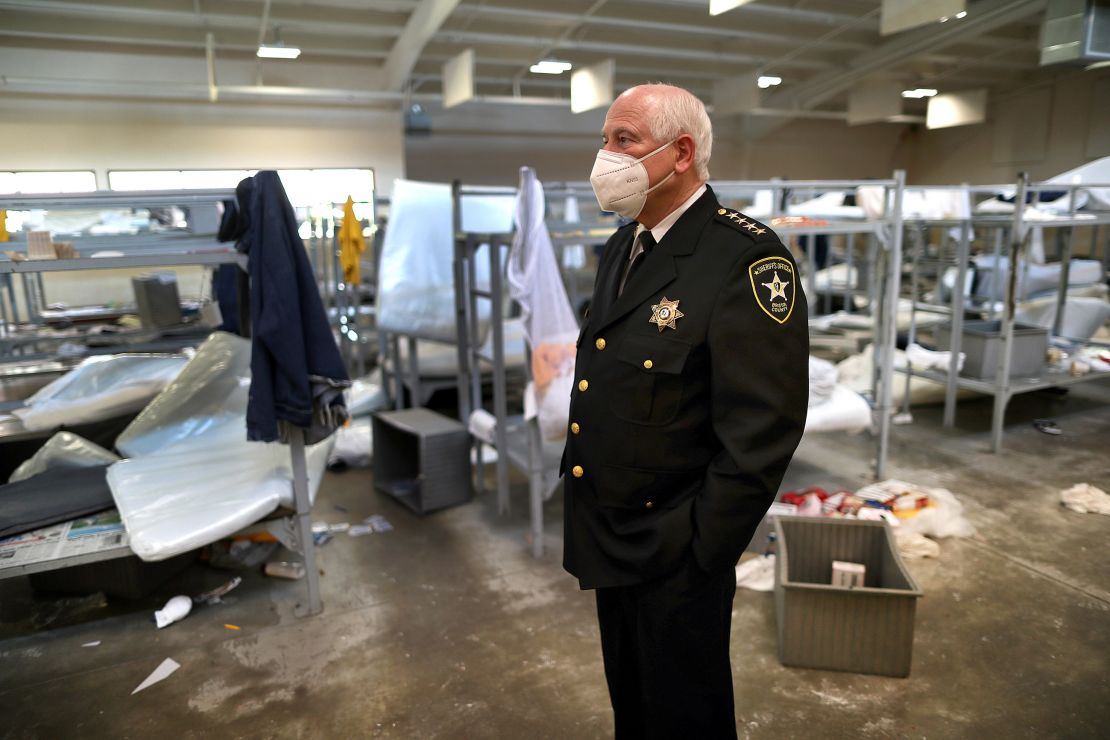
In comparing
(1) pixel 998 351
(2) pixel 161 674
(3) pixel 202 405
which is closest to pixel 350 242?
(3) pixel 202 405

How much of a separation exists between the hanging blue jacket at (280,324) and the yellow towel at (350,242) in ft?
7.08

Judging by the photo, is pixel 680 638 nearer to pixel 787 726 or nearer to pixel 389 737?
pixel 787 726

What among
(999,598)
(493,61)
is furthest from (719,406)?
(493,61)

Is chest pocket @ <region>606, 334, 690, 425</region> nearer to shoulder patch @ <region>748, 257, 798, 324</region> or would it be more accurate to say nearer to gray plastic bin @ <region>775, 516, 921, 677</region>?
shoulder patch @ <region>748, 257, 798, 324</region>

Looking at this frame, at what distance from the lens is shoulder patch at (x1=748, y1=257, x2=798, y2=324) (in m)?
1.29

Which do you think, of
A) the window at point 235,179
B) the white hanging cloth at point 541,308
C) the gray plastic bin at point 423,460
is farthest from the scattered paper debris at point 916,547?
the window at point 235,179

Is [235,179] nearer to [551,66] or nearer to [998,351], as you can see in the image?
[551,66]

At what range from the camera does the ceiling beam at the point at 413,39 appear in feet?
25.2

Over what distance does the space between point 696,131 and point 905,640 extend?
189 cm

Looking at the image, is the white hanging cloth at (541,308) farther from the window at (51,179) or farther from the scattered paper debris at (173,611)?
the window at (51,179)

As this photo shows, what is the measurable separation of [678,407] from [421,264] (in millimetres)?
3337

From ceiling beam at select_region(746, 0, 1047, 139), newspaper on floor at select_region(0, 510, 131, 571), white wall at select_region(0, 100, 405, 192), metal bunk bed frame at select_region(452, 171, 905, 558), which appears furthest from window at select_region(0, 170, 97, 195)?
ceiling beam at select_region(746, 0, 1047, 139)

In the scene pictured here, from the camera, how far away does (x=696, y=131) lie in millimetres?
1349

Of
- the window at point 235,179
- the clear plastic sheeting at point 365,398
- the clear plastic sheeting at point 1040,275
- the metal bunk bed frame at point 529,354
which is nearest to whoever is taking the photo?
the metal bunk bed frame at point 529,354
